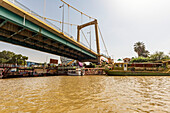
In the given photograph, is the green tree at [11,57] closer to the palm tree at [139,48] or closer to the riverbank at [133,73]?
the riverbank at [133,73]

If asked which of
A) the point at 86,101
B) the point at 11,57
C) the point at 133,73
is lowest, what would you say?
the point at 133,73

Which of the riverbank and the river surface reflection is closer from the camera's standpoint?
the river surface reflection

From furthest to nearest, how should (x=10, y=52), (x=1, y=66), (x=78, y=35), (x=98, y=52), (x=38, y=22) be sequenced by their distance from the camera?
(x=10, y=52), (x=78, y=35), (x=98, y=52), (x=1, y=66), (x=38, y=22)

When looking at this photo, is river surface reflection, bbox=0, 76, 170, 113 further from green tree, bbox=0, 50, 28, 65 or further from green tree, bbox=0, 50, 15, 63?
green tree, bbox=0, 50, 15, 63

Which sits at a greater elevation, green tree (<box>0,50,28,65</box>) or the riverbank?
green tree (<box>0,50,28,65</box>)

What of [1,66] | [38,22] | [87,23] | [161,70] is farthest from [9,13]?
[87,23]

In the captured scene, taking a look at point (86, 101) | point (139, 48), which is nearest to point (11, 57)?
point (86, 101)

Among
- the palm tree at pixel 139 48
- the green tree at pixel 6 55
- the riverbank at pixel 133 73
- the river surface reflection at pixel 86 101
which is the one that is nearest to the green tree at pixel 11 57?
the green tree at pixel 6 55

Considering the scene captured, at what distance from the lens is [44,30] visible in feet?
71.7

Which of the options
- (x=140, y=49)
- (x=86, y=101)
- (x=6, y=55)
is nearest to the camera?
(x=86, y=101)

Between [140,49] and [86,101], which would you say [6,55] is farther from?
[140,49]

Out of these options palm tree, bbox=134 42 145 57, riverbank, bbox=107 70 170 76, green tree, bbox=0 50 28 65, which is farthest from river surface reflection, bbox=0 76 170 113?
palm tree, bbox=134 42 145 57

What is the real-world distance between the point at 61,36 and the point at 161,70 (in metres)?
28.5

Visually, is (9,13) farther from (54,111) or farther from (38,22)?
(54,111)
